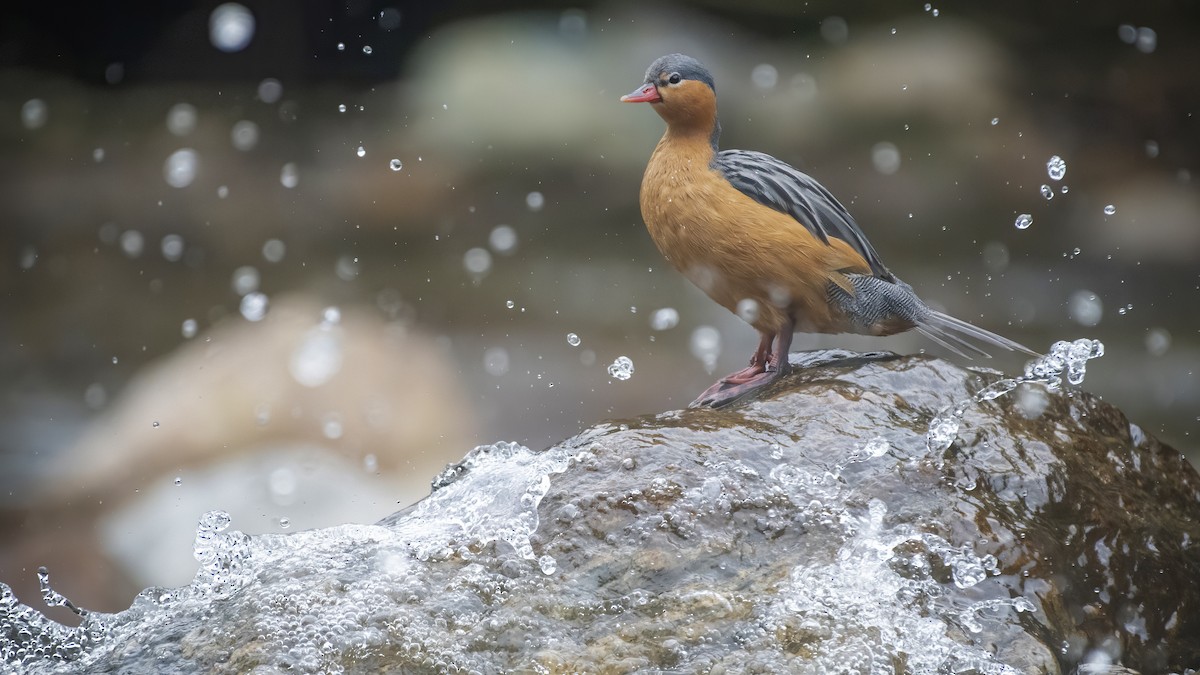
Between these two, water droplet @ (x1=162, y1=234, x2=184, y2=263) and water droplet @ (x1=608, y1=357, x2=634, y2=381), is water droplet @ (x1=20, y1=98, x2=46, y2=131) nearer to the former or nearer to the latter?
water droplet @ (x1=162, y1=234, x2=184, y2=263)

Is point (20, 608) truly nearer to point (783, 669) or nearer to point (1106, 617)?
point (783, 669)

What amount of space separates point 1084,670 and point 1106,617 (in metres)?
0.19

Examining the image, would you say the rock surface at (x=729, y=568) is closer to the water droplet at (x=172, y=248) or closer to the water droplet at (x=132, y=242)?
the water droplet at (x=172, y=248)

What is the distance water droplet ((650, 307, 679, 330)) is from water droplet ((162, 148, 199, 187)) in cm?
415

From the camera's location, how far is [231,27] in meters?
9.49

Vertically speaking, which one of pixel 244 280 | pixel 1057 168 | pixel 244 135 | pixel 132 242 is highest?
pixel 244 135

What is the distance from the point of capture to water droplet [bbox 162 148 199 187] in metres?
9.12

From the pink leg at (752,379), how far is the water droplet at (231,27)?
297 inches

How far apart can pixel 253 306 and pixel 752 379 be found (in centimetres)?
553

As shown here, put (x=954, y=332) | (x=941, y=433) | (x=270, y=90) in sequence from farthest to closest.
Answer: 1. (x=270, y=90)
2. (x=954, y=332)
3. (x=941, y=433)

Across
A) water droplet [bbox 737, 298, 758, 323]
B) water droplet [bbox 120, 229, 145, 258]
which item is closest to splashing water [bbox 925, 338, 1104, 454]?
water droplet [bbox 737, 298, 758, 323]

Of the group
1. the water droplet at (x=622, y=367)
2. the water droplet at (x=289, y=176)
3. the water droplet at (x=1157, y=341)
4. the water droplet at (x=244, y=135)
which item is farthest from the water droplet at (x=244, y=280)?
the water droplet at (x=1157, y=341)

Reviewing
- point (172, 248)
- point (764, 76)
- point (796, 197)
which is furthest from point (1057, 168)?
point (172, 248)

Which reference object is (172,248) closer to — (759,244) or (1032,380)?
(759,244)
